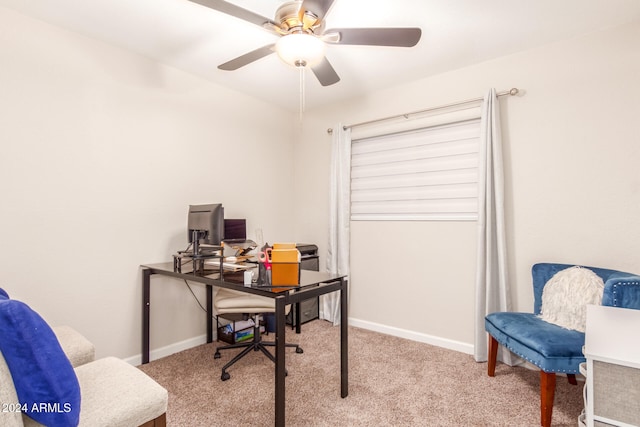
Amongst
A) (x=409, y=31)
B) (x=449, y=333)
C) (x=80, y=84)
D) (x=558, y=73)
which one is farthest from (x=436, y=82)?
(x=80, y=84)

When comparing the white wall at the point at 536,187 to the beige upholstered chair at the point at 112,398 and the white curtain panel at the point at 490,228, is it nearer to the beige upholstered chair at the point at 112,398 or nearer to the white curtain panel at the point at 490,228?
the white curtain panel at the point at 490,228

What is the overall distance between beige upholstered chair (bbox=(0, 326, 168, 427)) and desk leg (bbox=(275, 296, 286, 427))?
52 centimetres

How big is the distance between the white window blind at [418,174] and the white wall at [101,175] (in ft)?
4.55

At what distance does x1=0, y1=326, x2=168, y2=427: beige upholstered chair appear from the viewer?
3.11 feet

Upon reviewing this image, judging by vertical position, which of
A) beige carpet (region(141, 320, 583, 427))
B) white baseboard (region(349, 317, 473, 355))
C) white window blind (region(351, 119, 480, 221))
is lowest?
beige carpet (region(141, 320, 583, 427))

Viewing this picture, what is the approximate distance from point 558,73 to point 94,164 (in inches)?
137

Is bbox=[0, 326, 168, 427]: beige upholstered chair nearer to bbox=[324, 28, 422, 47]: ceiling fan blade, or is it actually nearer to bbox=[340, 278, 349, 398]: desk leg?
bbox=[340, 278, 349, 398]: desk leg

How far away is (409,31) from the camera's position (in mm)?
1706

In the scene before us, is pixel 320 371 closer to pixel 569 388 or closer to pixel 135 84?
pixel 569 388

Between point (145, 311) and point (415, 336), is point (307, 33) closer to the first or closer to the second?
point (145, 311)

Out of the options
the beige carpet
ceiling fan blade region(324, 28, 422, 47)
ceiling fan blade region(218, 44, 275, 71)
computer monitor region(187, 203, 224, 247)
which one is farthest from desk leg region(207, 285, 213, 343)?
ceiling fan blade region(324, 28, 422, 47)

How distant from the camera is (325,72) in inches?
84.1

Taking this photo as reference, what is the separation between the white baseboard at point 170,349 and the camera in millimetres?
2554

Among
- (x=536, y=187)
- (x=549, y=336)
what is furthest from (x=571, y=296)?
(x=536, y=187)
